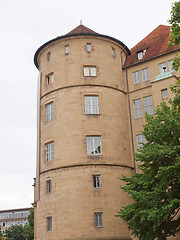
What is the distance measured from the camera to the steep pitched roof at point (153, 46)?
1375 inches

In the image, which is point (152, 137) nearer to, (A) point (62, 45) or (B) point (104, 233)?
(B) point (104, 233)

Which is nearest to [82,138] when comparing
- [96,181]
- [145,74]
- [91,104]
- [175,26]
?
[91,104]

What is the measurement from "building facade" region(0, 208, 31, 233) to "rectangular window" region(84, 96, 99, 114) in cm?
9999

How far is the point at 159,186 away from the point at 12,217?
11469 cm

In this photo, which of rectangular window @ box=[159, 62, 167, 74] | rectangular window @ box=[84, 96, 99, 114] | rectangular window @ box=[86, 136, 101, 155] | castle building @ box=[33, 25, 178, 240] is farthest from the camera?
rectangular window @ box=[159, 62, 167, 74]

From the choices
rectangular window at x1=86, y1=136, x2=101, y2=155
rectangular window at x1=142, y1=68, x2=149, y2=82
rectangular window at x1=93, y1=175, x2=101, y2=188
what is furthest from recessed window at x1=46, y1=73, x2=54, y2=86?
rectangular window at x1=93, y1=175, x2=101, y2=188

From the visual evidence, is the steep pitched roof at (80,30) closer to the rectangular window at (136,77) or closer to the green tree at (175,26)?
the rectangular window at (136,77)

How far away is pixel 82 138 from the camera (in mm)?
31016

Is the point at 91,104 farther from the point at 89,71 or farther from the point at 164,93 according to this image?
the point at 164,93

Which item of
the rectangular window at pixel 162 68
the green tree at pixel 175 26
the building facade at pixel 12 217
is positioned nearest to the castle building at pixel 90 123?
the rectangular window at pixel 162 68

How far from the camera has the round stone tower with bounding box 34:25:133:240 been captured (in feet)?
94.8

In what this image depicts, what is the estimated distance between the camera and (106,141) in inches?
1236

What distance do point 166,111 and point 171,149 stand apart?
9.83 ft

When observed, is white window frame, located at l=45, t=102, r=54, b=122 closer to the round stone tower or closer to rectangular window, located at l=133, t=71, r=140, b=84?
the round stone tower
